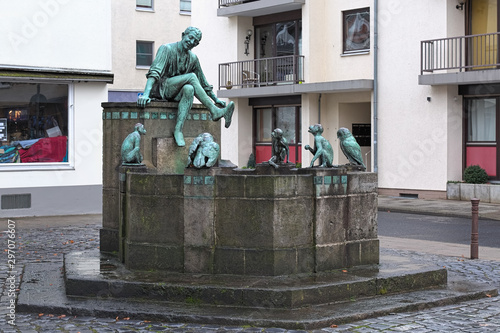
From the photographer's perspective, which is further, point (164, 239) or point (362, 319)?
point (164, 239)

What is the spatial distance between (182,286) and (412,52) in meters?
19.0

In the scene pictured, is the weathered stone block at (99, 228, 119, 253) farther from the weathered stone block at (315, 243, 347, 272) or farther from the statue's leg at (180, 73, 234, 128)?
the weathered stone block at (315, 243, 347, 272)

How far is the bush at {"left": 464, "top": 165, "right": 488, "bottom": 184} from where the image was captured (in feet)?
76.3

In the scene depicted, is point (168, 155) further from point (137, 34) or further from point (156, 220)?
point (137, 34)

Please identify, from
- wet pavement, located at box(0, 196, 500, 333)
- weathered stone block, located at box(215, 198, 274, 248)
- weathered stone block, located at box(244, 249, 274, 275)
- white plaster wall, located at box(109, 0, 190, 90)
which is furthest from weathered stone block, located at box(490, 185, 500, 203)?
white plaster wall, located at box(109, 0, 190, 90)

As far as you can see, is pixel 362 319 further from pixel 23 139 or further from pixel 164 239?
pixel 23 139

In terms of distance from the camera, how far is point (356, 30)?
27.4m

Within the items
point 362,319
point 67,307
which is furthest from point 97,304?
point 362,319

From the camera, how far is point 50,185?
1830cm

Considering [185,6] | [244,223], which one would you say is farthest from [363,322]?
[185,6]

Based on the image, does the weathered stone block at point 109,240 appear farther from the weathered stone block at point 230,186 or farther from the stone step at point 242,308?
the weathered stone block at point 230,186

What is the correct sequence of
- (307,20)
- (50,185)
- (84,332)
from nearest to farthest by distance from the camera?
(84,332) < (50,185) < (307,20)

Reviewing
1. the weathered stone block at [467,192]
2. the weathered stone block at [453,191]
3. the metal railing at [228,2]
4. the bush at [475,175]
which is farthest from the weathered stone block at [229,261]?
the metal railing at [228,2]

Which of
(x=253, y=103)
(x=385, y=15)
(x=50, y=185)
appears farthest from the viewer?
(x=253, y=103)
